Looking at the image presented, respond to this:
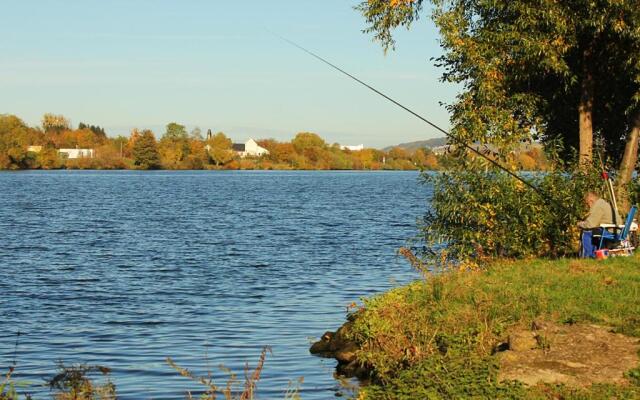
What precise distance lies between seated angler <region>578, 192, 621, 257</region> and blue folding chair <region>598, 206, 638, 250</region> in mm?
118

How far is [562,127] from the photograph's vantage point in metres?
23.3

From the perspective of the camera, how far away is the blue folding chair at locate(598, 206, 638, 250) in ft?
59.8

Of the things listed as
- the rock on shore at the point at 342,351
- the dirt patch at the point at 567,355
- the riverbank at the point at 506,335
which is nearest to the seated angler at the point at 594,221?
the riverbank at the point at 506,335

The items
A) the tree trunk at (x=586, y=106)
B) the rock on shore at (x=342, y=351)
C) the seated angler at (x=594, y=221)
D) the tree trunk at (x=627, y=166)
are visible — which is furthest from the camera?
the tree trunk at (x=586, y=106)

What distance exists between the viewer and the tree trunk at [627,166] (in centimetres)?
2094

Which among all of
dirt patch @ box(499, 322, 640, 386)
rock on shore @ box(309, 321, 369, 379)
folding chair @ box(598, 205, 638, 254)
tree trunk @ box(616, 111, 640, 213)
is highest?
tree trunk @ box(616, 111, 640, 213)

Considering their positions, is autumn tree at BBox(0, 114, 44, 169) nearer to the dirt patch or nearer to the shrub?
the shrub

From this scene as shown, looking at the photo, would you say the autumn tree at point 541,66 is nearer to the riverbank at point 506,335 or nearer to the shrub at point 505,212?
the shrub at point 505,212

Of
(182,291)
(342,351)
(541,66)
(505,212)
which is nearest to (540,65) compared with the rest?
(541,66)

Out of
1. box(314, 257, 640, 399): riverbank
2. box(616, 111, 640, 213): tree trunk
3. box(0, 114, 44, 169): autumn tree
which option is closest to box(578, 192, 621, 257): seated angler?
box(314, 257, 640, 399): riverbank

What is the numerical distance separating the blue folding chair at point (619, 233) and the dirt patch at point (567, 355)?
5.91 metres

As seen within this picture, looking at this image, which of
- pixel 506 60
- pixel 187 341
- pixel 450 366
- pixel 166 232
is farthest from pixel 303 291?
pixel 166 232

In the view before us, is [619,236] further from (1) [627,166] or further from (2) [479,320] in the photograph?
(2) [479,320]

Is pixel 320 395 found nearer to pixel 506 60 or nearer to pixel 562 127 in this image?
pixel 506 60
